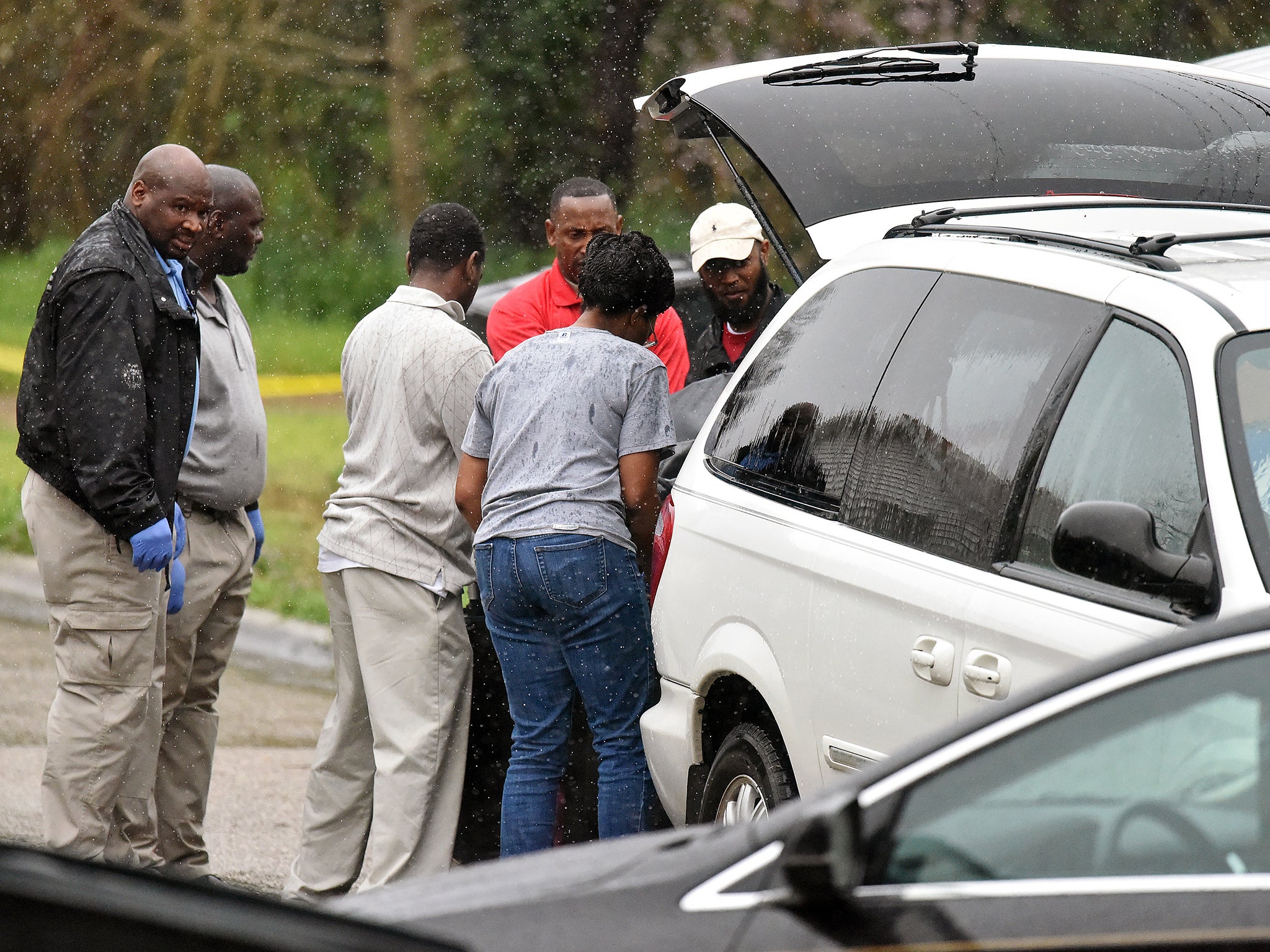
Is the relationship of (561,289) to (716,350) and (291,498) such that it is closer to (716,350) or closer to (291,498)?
(716,350)

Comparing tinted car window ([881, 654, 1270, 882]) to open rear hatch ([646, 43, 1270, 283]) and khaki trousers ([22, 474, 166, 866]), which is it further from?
khaki trousers ([22, 474, 166, 866])

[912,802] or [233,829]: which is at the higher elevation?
[912,802]

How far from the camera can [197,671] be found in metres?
5.75

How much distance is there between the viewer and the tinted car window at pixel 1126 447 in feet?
10.2

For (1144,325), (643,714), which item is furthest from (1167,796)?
(643,714)

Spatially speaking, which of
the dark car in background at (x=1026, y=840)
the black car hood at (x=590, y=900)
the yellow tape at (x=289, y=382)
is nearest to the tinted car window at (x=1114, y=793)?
the dark car in background at (x=1026, y=840)

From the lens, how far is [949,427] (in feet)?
11.9

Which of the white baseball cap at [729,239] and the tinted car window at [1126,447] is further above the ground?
the white baseball cap at [729,239]

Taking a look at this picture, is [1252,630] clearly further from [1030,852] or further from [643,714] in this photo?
[643,714]

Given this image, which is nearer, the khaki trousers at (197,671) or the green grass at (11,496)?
the khaki trousers at (197,671)

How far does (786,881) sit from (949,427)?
163cm

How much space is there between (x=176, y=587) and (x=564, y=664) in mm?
1332

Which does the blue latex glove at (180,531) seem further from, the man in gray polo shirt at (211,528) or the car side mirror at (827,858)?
the car side mirror at (827,858)

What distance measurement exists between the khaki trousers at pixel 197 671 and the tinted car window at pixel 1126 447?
306 cm
